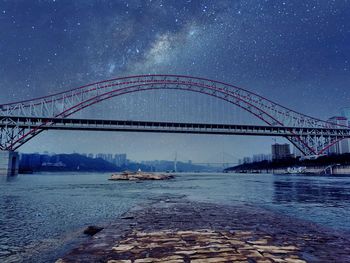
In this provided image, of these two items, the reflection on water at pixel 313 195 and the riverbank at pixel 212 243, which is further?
the reflection on water at pixel 313 195

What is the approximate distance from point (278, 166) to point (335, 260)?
441 feet

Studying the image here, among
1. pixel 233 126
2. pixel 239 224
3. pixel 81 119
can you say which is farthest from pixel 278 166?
pixel 239 224

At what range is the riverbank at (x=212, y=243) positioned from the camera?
337 centimetres

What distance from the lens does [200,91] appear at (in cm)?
6994

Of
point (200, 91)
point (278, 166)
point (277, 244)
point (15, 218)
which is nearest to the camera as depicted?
point (277, 244)

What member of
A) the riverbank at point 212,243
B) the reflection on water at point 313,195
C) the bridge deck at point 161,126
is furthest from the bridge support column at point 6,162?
the riverbank at point 212,243

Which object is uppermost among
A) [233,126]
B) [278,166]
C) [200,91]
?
[200,91]

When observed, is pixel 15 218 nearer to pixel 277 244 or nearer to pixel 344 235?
pixel 277 244

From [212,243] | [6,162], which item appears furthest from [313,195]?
[6,162]

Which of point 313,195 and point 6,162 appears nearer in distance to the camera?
point 313,195

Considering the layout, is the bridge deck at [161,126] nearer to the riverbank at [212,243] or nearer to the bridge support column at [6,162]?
the bridge support column at [6,162]

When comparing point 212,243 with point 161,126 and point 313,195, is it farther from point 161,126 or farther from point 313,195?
point 161,126

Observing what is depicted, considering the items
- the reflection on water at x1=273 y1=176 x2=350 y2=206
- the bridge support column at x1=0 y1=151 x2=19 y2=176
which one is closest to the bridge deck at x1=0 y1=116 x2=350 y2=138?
the bridge support column at x1=0 y1=151 x2=19 y2=176

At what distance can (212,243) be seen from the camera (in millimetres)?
4043
